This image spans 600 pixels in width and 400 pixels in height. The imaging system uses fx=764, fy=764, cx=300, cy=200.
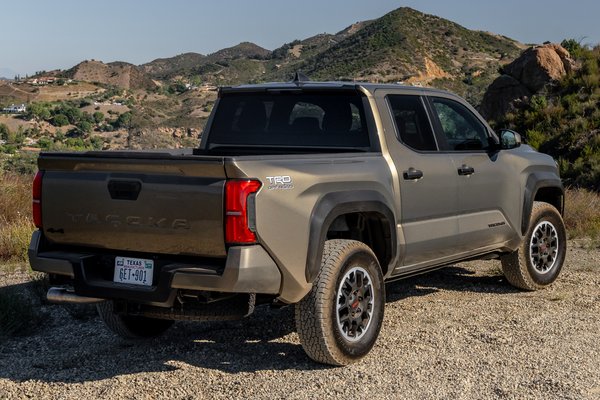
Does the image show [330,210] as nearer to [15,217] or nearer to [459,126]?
[459,126]

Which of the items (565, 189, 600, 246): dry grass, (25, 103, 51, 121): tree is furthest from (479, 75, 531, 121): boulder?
(25, 103, 51, 121): tree

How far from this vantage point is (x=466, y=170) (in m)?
6.25

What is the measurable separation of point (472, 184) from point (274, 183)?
248 centimetres

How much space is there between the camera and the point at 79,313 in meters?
6.55

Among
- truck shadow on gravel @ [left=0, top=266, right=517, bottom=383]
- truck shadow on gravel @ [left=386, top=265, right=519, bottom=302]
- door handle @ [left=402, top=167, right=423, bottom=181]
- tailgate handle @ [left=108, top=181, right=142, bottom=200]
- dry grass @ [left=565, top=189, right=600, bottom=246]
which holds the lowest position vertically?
truck shadow on gravel @ [left=0, top=266, right=517, bottom=383]

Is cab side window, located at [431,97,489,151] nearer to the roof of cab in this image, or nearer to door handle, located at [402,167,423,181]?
the roof of cab

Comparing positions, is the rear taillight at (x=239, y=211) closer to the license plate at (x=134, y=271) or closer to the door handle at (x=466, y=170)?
the license plate at (x=134, y=271)

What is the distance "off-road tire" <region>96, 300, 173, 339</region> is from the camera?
5664 mm

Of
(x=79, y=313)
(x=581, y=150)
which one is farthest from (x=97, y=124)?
(x=79, y=313)

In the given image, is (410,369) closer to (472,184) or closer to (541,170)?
(472,184)

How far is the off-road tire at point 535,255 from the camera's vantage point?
7.21 metres

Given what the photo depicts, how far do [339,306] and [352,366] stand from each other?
1.37 ft

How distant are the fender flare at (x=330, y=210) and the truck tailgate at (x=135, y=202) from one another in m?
0.62

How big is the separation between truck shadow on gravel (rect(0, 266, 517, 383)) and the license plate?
2.36ft
